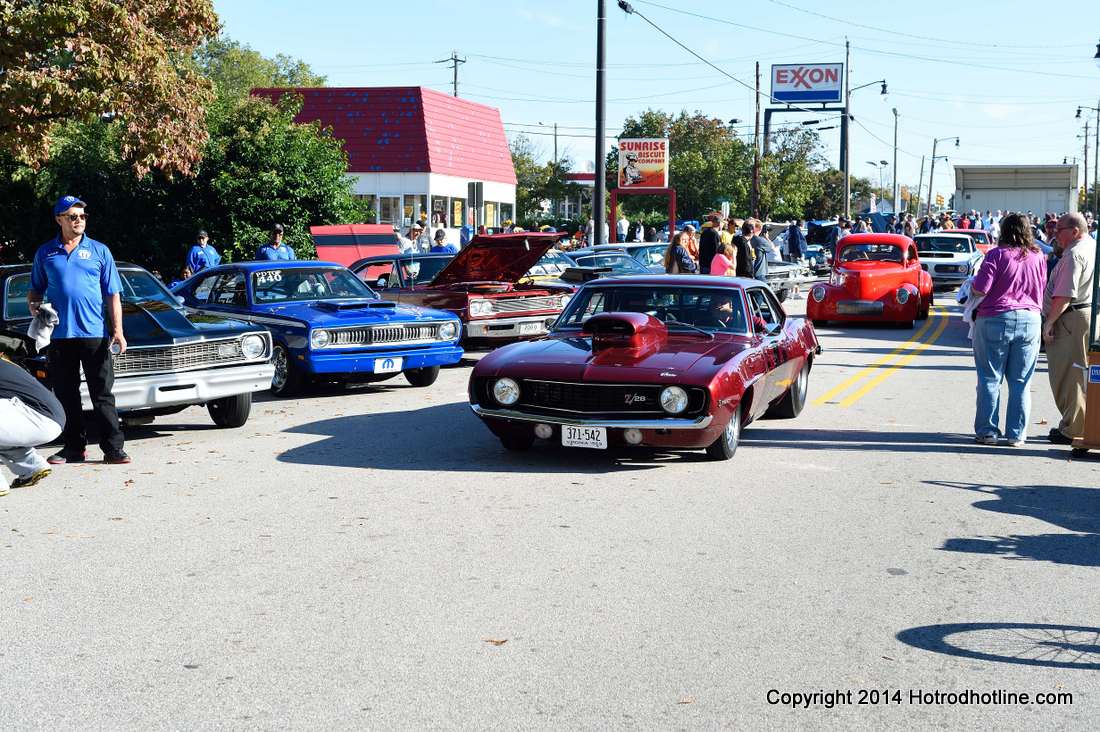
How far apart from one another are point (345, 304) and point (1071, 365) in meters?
7.31

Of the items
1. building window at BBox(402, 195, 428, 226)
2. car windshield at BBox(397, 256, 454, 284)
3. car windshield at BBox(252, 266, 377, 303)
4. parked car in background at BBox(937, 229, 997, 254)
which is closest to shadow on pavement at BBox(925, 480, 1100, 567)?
car windshield at BBox(252, 266, 377, 303)

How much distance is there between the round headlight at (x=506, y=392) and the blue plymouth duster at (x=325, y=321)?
425cm

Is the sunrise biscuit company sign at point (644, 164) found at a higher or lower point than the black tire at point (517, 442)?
higher

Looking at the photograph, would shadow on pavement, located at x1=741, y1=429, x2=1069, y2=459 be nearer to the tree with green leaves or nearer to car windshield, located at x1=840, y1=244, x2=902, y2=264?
the tree with green leaves

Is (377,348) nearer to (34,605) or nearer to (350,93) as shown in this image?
(34,605)

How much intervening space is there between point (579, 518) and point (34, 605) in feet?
9.80

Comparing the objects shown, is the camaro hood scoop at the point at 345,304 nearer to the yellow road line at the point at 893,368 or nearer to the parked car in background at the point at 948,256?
the yellow road line at the point at 893,368

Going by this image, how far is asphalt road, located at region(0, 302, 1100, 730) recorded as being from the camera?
4461 millimetres

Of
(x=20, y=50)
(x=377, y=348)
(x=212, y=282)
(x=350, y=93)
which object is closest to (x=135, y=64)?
(x=20, y=50)

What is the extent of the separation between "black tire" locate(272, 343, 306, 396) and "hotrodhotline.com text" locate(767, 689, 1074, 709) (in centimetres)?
916

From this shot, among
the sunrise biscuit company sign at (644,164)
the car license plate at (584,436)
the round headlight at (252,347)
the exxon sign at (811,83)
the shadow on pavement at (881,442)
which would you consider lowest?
the shadow on pavement at (881,442)

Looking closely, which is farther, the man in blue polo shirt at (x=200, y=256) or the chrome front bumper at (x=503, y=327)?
the man in blue polo shirt at (x=200, y=256)

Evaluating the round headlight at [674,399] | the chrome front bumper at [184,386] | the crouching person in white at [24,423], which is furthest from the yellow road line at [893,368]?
the crouching person in white at [24,423]

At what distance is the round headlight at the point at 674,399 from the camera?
334 inches
